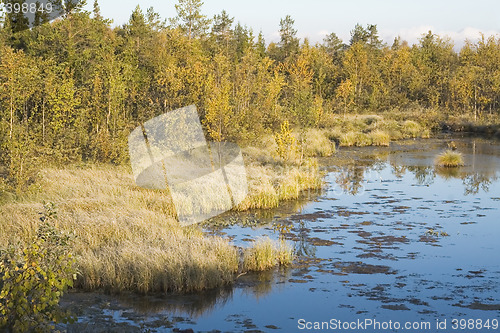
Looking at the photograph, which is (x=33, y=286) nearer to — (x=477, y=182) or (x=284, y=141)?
(x=284, y=141)

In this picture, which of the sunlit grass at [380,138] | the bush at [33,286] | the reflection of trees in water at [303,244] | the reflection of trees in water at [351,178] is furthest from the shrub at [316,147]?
the bush at [33,286]

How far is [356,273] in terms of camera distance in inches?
459

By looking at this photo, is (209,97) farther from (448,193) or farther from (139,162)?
(448,193)

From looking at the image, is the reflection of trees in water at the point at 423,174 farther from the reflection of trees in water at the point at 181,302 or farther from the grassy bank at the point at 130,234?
the reflection of trees in water at the point at 181,302

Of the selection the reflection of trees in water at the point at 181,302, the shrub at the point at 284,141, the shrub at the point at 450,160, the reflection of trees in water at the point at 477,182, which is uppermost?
the shrub at the point at 284,141

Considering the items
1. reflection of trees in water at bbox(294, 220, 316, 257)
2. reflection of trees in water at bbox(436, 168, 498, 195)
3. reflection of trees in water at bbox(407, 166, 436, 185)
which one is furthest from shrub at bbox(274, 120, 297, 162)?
reflection of trees in water at bbox(436, 168, 498, 195)

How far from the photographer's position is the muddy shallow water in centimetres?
938

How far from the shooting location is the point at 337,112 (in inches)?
1935

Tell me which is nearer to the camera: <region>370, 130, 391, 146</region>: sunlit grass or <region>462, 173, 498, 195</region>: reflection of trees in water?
<region>462, 173, 498, 195</region>: reflection of trees in water

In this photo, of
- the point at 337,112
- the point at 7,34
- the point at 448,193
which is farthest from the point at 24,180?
the point at 337,112

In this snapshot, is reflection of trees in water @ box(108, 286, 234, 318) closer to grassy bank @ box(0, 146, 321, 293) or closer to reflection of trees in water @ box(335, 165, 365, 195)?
grassy bank @ box(0, 146, 321, 293)

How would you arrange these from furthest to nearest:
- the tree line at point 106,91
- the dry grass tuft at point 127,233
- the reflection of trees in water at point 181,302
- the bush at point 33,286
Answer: the tree line at point 106,91 < the dry grass tuft at point 127,233 < the reflection of trees in water at point 181,302 < the bush at point 33,286

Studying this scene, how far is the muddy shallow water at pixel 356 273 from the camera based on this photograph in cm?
938

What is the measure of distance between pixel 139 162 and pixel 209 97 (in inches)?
146
